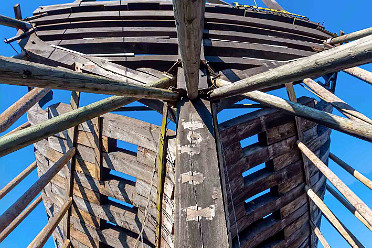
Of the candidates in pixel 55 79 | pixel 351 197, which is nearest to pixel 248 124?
pixel 351 197

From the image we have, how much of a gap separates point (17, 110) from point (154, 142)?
2.09m

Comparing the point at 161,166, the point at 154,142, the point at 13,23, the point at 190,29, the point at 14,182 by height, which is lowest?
the point at 190,29

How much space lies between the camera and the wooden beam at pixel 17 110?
3.36m

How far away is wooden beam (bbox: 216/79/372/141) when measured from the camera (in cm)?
215

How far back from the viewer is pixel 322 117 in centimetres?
265

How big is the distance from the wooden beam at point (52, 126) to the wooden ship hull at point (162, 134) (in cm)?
91

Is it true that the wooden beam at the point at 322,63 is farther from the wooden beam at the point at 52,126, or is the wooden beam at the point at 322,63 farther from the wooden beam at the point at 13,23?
the wooden beam at the point at 13,23

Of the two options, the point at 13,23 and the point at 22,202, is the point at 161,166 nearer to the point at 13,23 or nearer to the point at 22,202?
the point at 22,202

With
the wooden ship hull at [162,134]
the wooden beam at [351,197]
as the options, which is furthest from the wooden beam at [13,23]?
the wooden beam at [351,197]

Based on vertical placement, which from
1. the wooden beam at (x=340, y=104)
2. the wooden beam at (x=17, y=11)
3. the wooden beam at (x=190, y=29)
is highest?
the wooden beam at (x=17, y=11)

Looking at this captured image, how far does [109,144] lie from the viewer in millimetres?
4449

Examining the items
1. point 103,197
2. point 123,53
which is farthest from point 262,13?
point 103,197

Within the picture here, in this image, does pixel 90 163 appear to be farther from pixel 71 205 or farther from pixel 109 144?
pixel 71 205

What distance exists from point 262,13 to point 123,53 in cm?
400
